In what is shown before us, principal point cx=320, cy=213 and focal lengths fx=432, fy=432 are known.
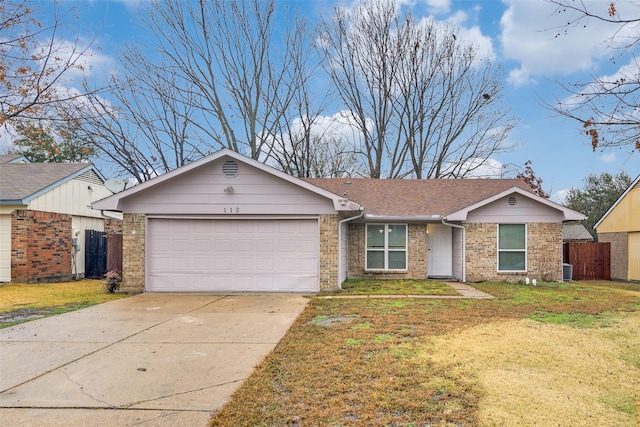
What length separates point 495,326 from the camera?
725 centimetres

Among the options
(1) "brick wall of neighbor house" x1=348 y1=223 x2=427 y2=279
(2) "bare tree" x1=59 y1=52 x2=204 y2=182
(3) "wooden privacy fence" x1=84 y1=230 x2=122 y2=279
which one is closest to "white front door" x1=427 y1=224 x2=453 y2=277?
(1) "brick wall of neighbor house" x1=348 y1=223 x2=427 y2=279

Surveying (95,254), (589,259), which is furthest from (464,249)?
(95,254)

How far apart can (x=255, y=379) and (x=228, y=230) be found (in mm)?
7855

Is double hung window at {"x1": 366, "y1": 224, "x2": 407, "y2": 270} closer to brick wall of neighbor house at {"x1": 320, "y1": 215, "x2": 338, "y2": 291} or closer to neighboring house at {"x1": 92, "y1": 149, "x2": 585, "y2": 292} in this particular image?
neighboring house at {"x1": 92, "y1": 149, "x2": 585, "y2": 292}

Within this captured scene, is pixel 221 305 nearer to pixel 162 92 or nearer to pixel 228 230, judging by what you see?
pixel 228 230

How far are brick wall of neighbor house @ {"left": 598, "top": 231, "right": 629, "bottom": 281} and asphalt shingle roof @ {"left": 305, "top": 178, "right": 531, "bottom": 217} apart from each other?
209 inches

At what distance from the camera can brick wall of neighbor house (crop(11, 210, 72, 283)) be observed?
1405cm

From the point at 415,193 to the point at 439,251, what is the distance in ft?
8.72

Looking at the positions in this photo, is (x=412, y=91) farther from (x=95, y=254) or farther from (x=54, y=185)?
(x=54, y=185)

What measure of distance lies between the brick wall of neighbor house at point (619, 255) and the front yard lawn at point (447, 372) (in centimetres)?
1192

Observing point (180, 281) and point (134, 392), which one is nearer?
point (134, 392)

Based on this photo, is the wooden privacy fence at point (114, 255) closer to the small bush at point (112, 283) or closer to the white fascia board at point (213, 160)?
the small bush at point (112, 283)

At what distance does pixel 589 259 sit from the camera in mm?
18812

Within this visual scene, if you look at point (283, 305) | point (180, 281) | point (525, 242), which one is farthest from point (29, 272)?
point (525, 242)
